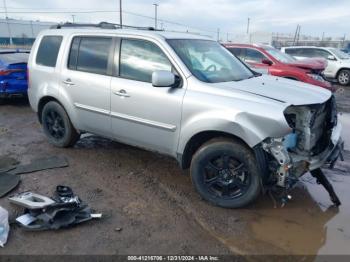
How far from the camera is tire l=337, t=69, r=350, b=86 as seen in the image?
48.8ft

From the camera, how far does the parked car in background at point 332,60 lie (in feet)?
48.9

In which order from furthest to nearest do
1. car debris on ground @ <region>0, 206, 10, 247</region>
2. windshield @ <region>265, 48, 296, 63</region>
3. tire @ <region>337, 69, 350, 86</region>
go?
1. tire @ <region>337, 69, 350, 86</region>
2. windshield @ <region>265, 48, 296, 63</region>
3. car debris on ground @ <region>0, 206, 10, 247</region>

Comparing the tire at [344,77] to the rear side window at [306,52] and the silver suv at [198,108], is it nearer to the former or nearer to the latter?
the rear side window at [306,52]

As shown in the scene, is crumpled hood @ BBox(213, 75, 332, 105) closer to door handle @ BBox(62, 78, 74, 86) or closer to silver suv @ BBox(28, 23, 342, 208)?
silver suv @ BBox(28, 23, 342, 208)

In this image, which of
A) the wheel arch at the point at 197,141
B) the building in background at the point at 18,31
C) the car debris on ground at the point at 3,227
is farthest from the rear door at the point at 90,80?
the building in background at the point at 18,31

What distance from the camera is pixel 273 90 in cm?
397

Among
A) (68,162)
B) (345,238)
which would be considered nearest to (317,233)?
(345,238)

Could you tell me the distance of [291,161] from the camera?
349 centimetres

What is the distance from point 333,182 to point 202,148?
2.13m

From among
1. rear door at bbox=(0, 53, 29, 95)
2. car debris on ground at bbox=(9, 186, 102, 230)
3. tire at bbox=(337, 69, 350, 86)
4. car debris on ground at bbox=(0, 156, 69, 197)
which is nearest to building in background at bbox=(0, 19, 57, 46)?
tire at bbox=(337, 69, 350, 86)

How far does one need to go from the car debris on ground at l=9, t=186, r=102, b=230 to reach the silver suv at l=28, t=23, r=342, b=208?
125cm

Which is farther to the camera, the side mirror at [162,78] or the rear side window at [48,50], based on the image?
the rear side window at [48,50]

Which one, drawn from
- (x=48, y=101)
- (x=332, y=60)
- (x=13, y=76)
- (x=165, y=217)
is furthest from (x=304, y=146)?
(x=332, y=60)

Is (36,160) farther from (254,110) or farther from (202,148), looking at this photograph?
(254,110)
